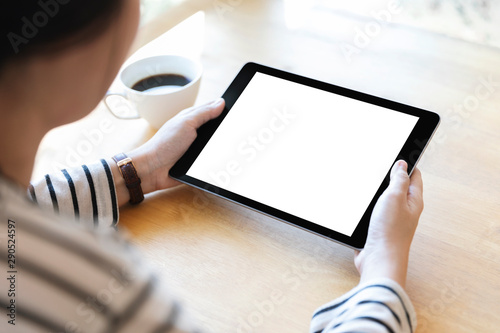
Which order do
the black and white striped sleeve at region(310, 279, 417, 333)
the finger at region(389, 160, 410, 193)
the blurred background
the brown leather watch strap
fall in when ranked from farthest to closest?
the blurred background
the brown leather watch strap
the finger at region(389, 160, 410, 193)
the black and white striped sleeve at region(310, 279, 417, 333)

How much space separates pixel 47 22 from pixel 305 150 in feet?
1.66

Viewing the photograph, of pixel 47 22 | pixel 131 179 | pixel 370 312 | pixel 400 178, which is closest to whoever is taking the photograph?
pixel 47 22

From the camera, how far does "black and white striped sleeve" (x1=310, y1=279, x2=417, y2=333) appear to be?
26.7 inches

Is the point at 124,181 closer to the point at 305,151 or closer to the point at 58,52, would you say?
the point at 305,151

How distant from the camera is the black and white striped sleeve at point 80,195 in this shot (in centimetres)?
87

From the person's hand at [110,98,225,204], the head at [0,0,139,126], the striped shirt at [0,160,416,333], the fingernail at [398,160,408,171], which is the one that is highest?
the head at [0,0,139,126]

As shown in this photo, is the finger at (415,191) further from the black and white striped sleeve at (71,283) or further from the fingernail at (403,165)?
the black and white striped sleeve at (71,283)

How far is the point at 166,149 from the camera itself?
952 mm

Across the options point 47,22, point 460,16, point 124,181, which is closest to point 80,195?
point 124,181

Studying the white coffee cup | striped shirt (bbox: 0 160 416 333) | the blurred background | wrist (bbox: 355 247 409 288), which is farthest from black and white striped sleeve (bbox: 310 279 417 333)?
the blurred background

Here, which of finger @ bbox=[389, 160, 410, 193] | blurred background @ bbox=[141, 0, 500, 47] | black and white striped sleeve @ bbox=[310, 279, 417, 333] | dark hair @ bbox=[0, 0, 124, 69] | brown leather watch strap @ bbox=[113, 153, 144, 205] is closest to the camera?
dark hair @ bbox=[0, 0, 124, 69]

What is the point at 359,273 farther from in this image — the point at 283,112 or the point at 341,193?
the point at 283,112

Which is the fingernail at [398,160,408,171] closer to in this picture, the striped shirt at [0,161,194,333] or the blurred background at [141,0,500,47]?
the striped shirt at [0,161,194,333]

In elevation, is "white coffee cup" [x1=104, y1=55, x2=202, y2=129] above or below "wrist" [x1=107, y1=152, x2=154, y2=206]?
above
